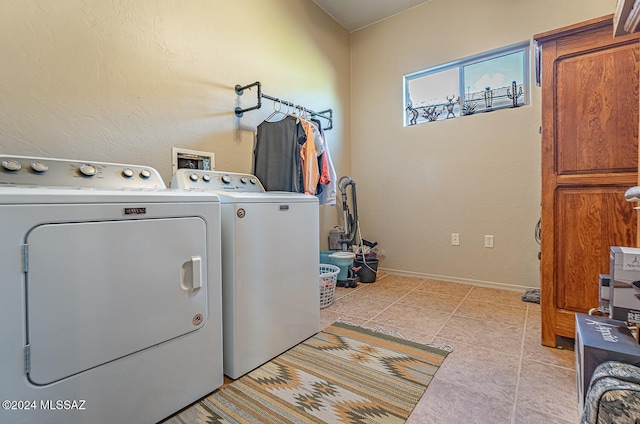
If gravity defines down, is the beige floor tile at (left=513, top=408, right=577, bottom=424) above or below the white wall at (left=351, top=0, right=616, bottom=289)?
below

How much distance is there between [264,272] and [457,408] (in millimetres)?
990

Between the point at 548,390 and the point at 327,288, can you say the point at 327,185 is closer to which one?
the point at 327,288

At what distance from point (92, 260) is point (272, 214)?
2.50ft

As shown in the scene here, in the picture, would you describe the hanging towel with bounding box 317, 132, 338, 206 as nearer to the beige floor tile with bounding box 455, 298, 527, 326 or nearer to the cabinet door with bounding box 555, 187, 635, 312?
the beige floor tile with bounding box 455, 298, 527, 326

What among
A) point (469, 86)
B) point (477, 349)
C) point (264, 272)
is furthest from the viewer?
point (469, 86)

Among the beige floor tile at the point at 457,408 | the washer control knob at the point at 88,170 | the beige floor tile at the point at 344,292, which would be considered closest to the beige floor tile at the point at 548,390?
the beige floor tile at the point at 457,408

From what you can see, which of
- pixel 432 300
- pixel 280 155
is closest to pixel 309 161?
pixel 280 155

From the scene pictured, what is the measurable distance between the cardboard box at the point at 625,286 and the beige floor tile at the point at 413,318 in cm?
97

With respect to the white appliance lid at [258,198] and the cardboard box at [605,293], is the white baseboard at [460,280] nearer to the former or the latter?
the cardboard box at [605,293]

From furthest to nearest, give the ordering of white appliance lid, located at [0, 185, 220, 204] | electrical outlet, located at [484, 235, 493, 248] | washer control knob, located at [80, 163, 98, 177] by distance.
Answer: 1. electrical outlet, located at [484, 235, 493, 248]
2. washer control knob, located at [80, 163, 98, 177]
3. white appliance lid, located at [0, 185, 220, 204]

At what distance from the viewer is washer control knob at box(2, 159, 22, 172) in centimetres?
115

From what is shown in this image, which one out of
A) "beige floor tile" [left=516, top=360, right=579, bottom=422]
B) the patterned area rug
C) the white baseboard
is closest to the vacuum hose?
the white baseboard

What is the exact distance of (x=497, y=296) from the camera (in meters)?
2.50

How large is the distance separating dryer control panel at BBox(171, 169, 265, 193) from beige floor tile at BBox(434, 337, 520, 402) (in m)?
Answer: 1.61
